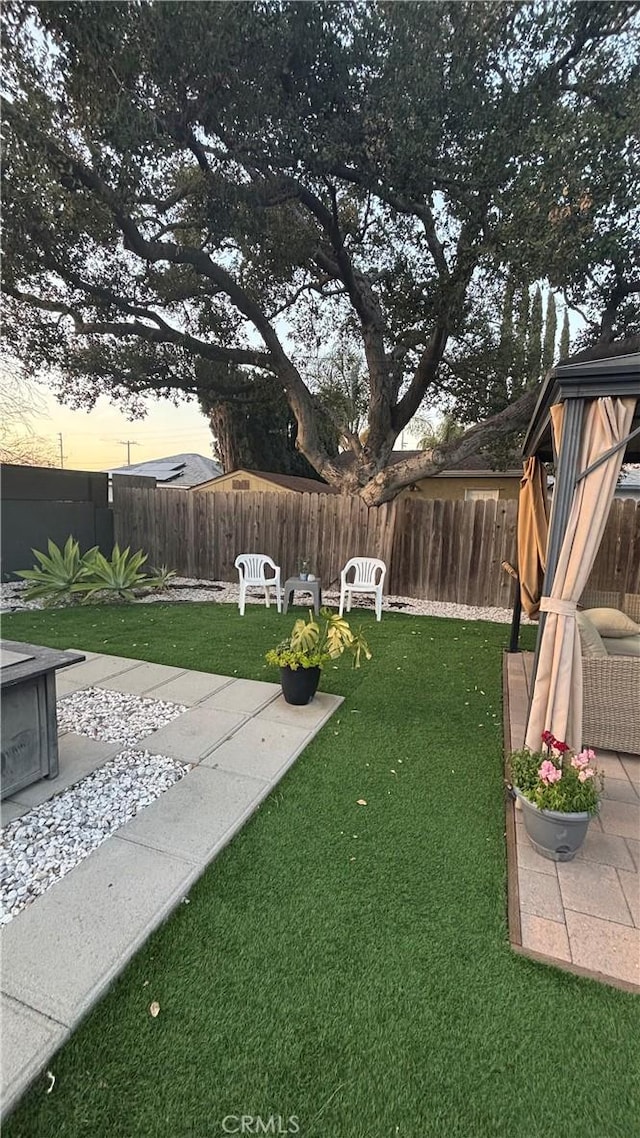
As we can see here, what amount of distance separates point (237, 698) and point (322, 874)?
178cm

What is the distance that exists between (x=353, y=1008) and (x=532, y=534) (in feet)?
10.7

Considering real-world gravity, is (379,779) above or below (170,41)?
below

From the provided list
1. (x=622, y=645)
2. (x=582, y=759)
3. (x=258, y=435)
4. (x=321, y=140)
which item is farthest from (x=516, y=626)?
(x=258, y=435)

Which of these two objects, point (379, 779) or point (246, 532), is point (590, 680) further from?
point (246, 532)

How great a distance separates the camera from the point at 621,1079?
4.12 ft

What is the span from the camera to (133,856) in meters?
1.96

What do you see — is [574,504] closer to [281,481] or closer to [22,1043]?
[22,1043]

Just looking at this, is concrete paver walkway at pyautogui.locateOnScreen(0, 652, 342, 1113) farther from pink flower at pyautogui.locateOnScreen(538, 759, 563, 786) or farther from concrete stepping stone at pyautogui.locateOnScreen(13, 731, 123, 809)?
pink flower at pyautogui.locateOnScreen(538, 759, 563, 786)

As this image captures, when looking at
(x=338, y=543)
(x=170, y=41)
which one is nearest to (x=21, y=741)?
(x=338, y=543)

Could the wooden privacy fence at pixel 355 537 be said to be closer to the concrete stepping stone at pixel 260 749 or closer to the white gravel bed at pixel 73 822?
the concrete stepping stone at pixel 260 749

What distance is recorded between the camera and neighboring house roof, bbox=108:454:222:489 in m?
16.1

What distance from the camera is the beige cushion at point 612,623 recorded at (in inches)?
152

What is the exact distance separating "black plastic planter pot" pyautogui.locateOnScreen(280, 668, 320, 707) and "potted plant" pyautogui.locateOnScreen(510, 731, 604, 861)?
1.62 meters

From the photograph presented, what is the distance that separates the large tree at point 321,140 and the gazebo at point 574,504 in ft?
14.2
